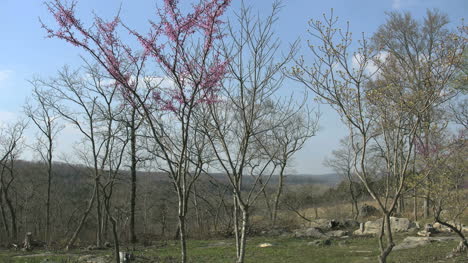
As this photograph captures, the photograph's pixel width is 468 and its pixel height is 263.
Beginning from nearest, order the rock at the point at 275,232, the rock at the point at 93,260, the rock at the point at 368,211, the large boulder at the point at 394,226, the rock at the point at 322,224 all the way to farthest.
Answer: the rock at the point at 93,260
the large boulder at the point at 394,226
the rock at the point at 275,232
the rock at the point at 322,224
the rock at the point at 368,211

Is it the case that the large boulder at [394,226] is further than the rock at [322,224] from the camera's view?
No

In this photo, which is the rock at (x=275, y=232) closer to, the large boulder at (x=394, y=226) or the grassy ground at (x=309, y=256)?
the large boulder at (x=394, y=226)

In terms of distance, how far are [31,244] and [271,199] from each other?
1442 centimetres

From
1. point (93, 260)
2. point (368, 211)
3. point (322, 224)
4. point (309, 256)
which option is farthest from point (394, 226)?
point (93, 260)

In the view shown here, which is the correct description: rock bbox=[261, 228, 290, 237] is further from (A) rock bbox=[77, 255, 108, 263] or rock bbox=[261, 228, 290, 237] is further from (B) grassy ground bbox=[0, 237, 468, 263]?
(A) rock bbox=[77, 255, 108, 263]

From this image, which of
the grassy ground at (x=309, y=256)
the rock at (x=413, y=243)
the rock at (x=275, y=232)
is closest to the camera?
the grassy ground at (x=309, y=256)

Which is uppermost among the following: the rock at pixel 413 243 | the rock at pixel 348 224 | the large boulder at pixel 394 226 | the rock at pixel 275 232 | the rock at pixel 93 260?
the rock at pixel 93 260

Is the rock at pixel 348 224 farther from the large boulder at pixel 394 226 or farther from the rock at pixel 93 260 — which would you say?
the rock at pixel 93 260

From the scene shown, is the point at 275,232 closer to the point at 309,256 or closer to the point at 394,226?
the point at 394,226

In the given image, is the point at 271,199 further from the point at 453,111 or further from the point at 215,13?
the point at 215,13

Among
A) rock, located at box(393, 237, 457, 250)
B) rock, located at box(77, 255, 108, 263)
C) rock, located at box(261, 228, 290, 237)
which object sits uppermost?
rock, located at box(77, 255, 108, 263)

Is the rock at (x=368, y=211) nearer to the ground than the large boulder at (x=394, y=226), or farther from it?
nearer to the ground

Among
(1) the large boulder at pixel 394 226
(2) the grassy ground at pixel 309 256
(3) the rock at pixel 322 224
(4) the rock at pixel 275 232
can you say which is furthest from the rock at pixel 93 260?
(3) the rock at pixel 322 224

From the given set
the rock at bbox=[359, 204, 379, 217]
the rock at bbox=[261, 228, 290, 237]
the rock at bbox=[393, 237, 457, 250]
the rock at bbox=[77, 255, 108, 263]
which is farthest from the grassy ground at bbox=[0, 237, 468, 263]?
the rock at bbox=[359, 204, 379, 217]
